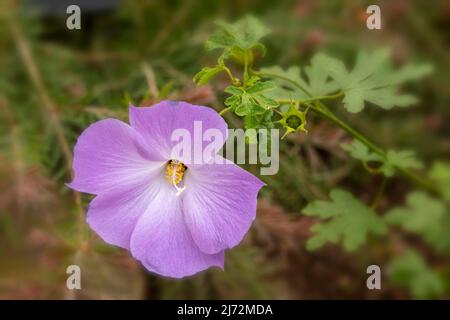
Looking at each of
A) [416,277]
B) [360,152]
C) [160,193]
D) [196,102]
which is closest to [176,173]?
[160,193]

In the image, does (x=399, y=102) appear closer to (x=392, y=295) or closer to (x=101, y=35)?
(x=392, y=295)

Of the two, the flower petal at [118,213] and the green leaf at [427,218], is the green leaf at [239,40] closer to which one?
the flower petal at [118,213]

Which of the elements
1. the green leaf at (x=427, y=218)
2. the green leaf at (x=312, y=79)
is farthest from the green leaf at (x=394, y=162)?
the green leaf at (x=427, y=218)

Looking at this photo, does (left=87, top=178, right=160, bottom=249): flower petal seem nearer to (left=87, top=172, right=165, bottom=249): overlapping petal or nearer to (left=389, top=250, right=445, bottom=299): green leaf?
(left=87, top=172, right=165, bottom=249): overlapping petal

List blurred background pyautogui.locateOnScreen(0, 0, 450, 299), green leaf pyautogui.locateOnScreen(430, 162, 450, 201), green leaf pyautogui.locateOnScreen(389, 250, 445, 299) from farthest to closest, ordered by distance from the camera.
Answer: green leaf pyautogui.locateOnScreen(389, 250, 445, 299)
green leaf pyautogui.locateOnScreen(430, 162, 450, 201)
blurred background pyautogui.locateOnScreen(0, 0, 450, 299)

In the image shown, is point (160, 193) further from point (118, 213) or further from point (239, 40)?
point (239, 40)

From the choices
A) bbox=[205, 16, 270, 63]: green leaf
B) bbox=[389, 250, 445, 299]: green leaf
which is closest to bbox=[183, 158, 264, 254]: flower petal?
bbox=[205, 16, 270, 63]: green leaf

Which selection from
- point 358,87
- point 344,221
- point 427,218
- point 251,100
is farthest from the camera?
point 427,218
